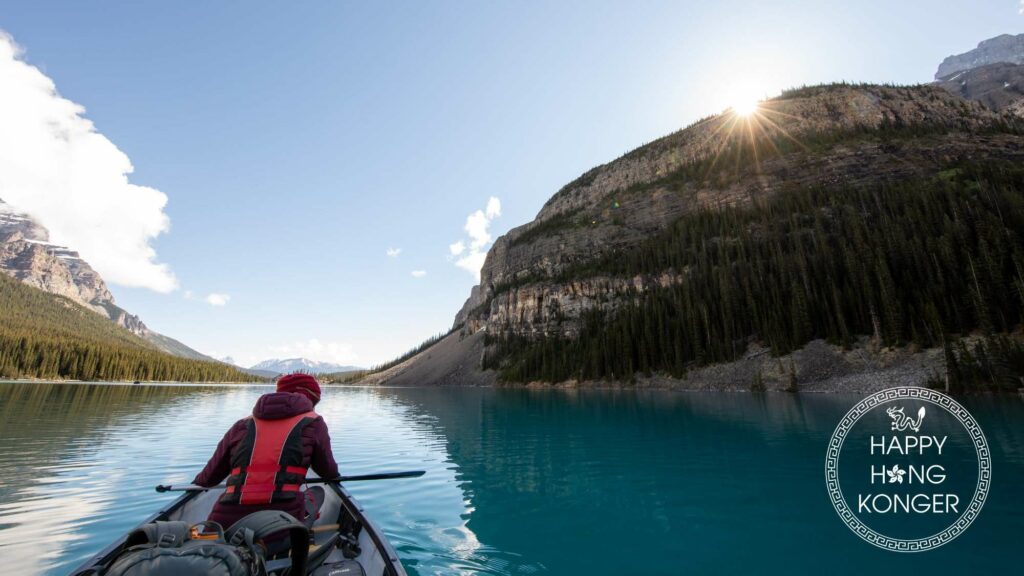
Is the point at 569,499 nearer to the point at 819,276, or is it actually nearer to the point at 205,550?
the point at 205,550

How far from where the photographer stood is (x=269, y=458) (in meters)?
4.89

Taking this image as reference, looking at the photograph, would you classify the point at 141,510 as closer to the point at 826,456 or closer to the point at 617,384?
the point at 826,456

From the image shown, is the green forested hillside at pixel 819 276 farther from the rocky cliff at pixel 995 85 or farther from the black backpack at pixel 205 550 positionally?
the rocky cliff at pixel 995 85

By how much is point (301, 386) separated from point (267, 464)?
1366 millimetres

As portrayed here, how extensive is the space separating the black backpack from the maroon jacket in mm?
1082

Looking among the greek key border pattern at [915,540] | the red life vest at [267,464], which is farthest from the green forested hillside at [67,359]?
the greek key border pattern at [915,540]

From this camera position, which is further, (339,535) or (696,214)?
(696,214)

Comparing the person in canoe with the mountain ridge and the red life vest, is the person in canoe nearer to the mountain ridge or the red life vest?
the red life vest

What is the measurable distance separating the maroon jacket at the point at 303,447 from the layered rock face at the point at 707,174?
94510 millimetres

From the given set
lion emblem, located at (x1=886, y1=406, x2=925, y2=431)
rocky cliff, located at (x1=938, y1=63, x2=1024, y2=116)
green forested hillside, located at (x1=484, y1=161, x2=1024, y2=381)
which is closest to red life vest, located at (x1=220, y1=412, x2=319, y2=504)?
lion emblem, located at (x1=886, y1=406, x2=925, y2=431)

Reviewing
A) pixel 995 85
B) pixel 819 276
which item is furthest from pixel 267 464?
pixel 995 85

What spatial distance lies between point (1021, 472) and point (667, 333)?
6392 centimetres

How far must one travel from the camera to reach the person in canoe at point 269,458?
15.6 ft

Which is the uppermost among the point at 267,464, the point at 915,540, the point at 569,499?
the point at 267,464
